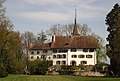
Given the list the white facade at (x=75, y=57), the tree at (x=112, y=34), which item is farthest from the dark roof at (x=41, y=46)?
the tree at (x=112, y=34)

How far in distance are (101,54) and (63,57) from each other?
16.1m

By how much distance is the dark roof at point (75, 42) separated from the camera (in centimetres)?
9762

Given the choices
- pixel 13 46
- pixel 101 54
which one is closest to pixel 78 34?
pixel 101 54

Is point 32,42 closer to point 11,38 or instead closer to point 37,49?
point 37,49

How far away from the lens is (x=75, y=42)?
99.7m

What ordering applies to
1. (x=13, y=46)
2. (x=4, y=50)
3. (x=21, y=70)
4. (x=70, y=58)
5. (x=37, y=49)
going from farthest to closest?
(x=37, y=49), (x=70, y=58), (x=21, y=70), (x=13, y=46), (x=4, y=50)

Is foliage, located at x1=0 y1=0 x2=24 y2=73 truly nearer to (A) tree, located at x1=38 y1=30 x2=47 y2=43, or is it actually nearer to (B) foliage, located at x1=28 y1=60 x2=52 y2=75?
(B) foliage, located at x1=28 y1=60 x2=52 y2=75

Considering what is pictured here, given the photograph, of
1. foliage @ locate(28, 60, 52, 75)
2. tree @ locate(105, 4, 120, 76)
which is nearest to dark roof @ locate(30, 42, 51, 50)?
foliage @ locate(28, 60, 52, 75)

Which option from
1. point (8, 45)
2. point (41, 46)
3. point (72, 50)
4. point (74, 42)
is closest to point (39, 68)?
point (8, 45)

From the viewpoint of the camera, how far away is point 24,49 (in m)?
107

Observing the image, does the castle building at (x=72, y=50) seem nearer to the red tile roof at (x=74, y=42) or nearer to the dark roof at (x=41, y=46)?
the red tile roof at (x=74, y=42)

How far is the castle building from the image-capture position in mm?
96750

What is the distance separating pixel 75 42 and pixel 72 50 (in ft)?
10.4

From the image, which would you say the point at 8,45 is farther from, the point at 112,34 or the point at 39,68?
the point at 112,34
